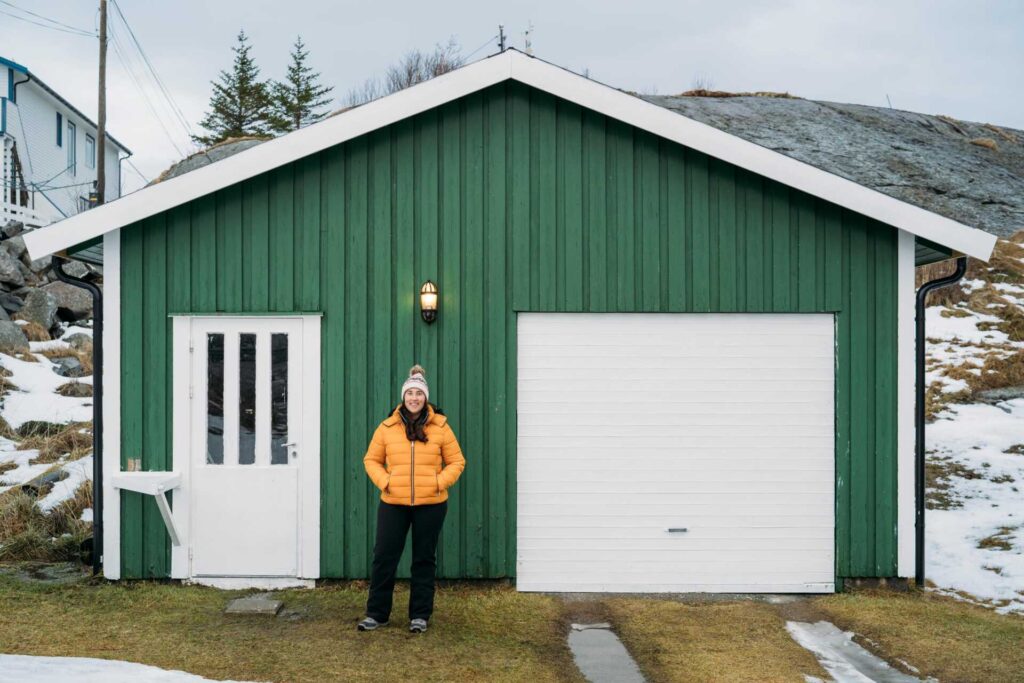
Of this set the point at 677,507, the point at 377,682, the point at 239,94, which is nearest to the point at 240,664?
the point at 377,682

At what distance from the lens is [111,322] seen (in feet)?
20.6

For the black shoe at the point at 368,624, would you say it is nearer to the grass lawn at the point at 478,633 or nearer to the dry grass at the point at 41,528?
the grass lawn at the point at 478,633

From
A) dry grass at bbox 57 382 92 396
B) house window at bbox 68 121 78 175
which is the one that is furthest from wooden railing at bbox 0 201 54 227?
dry grass at bbox 57 382 92 396

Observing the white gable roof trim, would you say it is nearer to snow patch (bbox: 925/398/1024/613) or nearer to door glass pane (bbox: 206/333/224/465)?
door glass pane (bbox: 206/333/224/465)

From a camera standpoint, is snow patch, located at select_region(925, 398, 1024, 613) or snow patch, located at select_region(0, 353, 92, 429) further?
snow patch, located at select_region(0, 353, 92, 429)

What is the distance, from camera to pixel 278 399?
250 inches

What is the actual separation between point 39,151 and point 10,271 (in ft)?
33.1

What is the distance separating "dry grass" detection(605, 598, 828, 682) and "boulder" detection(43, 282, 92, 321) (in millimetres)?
15270

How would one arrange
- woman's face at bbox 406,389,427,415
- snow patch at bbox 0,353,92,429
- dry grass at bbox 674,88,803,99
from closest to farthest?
woman's face at bbox 406,389,427,415, snow patch at bbox 0,353,92,429, dry grass at bbox 674,88,803,99

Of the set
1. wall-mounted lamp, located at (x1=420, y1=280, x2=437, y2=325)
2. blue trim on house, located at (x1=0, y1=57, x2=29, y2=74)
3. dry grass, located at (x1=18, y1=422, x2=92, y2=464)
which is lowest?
dry grass, located at (x1=18, y1=422, x2=92, y2=464)

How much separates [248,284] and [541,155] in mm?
2449

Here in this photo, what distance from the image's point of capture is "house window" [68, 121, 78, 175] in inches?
1118

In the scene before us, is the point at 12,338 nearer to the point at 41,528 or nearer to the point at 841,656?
the point at 41,528

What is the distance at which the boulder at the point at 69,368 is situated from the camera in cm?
1399
